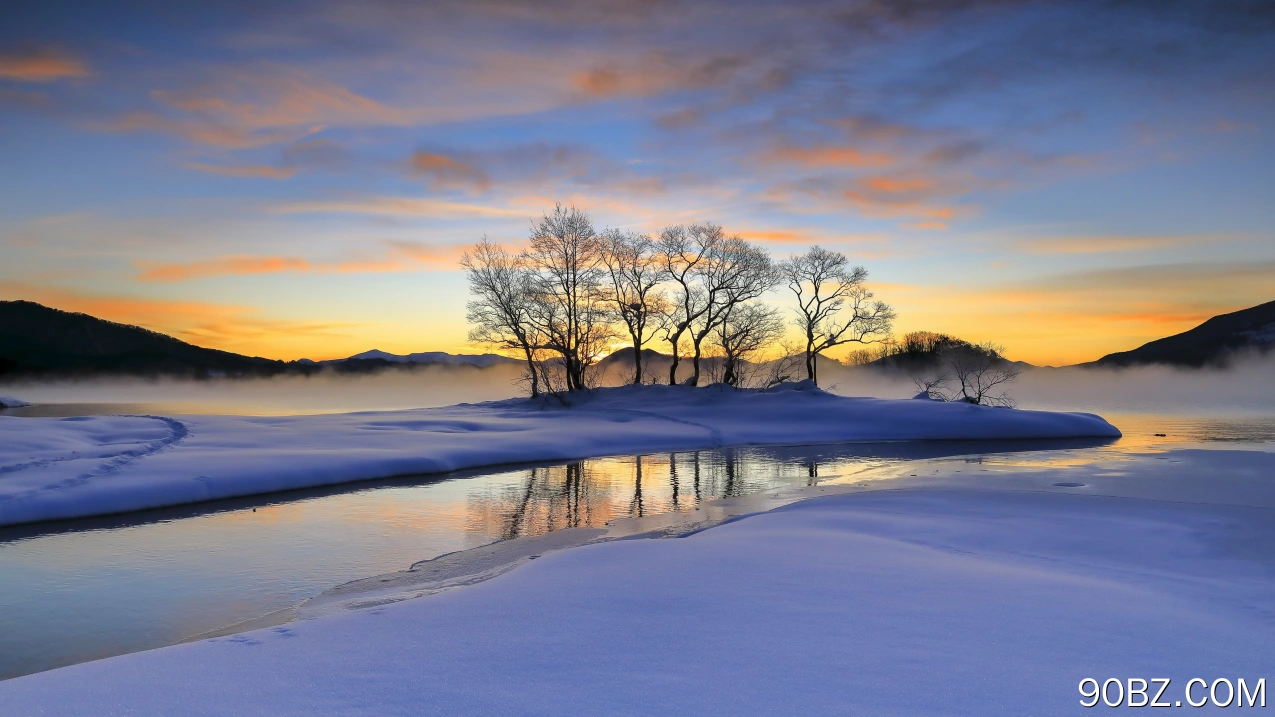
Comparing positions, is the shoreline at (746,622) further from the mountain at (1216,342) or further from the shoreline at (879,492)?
the mountain at (1216,342)

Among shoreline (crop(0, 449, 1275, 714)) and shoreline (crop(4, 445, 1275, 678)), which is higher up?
shoreline (crop(0, 449, 1275, 714))

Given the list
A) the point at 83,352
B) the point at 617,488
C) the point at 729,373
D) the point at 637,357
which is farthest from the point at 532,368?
the point at 83,352

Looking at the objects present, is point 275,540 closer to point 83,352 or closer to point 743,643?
point 743,643

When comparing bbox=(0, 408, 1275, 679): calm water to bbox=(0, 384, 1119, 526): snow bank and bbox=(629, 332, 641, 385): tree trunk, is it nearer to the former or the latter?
bbox=(0, 384, 1119, 526): snow bank

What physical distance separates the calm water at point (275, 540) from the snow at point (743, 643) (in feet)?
7.89

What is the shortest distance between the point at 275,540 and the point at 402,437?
12.2m

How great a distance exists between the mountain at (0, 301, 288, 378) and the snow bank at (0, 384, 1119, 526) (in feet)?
477

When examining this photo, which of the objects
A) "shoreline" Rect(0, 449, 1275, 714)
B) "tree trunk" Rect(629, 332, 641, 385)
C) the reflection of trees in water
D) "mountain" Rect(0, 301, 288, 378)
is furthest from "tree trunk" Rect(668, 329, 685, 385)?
"mountain" Rect(0, 301, 288, 378)

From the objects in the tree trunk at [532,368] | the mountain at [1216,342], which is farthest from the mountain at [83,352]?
the mountain at [1216,342]

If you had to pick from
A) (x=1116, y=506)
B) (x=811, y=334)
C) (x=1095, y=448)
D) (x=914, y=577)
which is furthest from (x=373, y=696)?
(x=811, y=334)

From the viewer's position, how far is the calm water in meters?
6.46

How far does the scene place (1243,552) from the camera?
7727 mm

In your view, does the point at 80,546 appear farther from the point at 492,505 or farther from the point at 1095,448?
the point at 1095,448

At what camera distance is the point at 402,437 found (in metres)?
22.1
